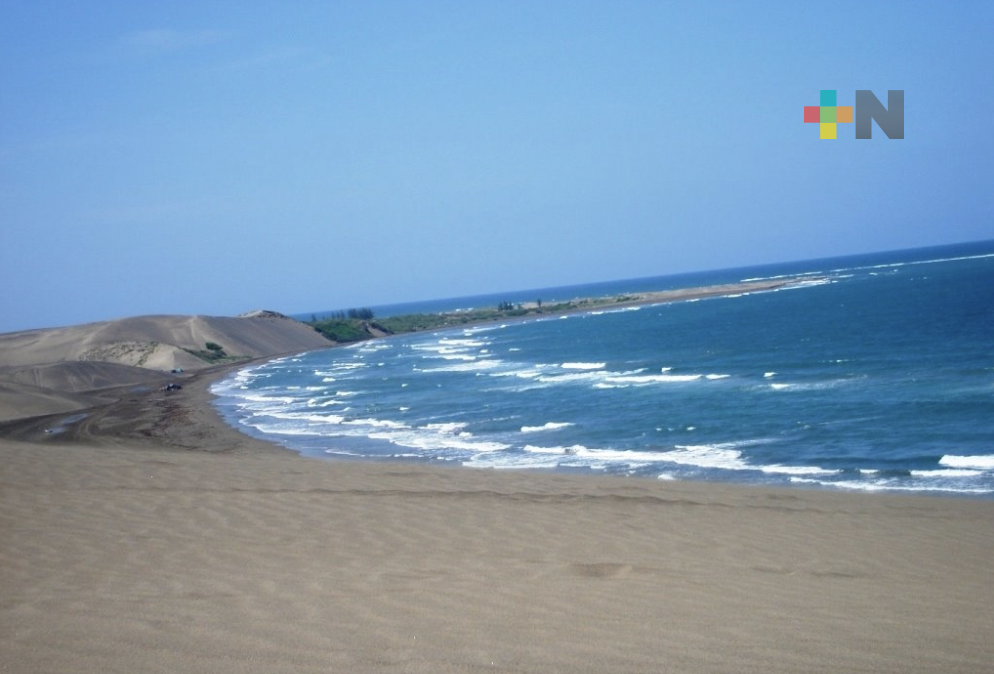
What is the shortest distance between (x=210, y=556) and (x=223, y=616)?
9.20ft

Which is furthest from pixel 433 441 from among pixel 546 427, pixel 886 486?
pixel 886 486

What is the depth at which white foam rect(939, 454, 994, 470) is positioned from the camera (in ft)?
56.5

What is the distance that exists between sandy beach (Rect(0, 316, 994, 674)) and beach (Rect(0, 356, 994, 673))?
3 centimetres

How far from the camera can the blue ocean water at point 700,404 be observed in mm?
19266

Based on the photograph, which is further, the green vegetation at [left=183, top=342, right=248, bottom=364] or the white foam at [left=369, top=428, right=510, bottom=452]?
the green vegetation at [left=183, top=342, right=248, bottom=364]

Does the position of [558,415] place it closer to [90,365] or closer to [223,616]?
[223,616]

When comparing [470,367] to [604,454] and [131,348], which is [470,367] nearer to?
[604,454]

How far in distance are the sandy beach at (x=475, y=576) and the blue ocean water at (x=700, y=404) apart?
3785 mm

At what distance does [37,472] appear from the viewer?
15.4 m

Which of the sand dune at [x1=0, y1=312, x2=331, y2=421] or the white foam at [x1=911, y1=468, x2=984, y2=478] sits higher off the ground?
the sand dune at [x1=0, y1=312, x2=331, y2=421]

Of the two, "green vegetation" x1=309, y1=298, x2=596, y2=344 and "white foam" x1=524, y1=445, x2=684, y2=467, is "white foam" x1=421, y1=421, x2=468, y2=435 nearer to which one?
"white foam" x1=524, y1=445, x2=684, y2=467

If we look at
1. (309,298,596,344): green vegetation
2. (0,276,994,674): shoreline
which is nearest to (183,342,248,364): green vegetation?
(309,298,596,344): green vegetation

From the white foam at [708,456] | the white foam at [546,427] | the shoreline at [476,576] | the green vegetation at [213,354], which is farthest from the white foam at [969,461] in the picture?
the green vegetation at [213,354]

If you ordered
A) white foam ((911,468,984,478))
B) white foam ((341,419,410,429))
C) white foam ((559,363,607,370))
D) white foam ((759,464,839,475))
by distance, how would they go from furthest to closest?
white foam ((559,363,607,370)) < white foam ((341,419,410,429)) < white foam ((759,464,839,475)) < white foam ((911,468,984,478))
